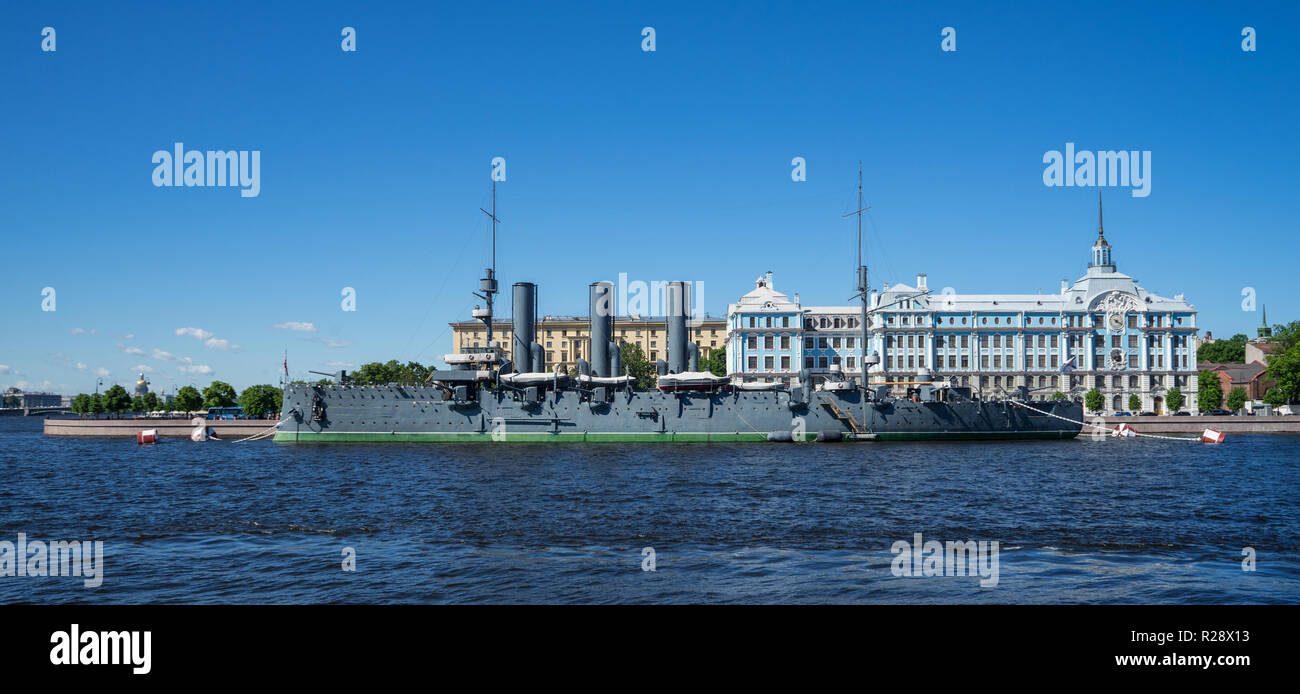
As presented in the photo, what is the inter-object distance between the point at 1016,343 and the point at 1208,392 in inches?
863

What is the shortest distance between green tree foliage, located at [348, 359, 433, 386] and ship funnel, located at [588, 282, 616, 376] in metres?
51.8

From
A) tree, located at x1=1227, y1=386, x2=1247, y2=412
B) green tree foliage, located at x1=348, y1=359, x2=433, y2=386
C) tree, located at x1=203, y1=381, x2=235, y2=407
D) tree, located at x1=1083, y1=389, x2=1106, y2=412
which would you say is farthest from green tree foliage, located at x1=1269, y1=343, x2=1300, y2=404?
tree, located at x1=203, y1=381, x2=235, y2=407

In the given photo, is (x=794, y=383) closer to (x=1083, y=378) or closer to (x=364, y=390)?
(x=1083, y=378)

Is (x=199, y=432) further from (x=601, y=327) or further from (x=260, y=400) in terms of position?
(x=601, y=327)

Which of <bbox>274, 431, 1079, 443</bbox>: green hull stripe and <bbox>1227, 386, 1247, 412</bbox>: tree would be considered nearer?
<bbox>274, 431, 1079, 443</bbox>: green hull stripe

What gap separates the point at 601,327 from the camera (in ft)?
206

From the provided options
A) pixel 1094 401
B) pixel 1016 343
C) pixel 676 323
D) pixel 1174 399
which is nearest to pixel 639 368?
pixel 676 323

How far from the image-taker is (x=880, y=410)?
57750 mm

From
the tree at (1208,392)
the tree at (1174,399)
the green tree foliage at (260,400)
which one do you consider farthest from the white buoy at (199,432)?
the tree at (1208,392)

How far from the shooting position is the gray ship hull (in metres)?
56.5

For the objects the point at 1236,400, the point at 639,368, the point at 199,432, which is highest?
the point at 639,368

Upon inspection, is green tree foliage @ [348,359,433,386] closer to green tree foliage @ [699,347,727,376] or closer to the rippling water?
green tree foliage @ [699,347,727,376]

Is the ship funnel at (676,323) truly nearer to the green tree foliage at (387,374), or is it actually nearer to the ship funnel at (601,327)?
the ship funnel at (601,327)
